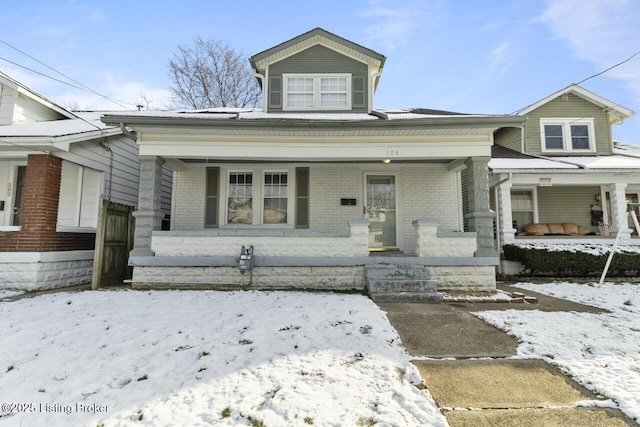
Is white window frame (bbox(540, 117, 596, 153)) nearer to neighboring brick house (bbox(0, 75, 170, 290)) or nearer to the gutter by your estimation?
the gutter

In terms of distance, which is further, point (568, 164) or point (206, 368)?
point (568, 164)

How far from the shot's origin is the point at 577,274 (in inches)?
359

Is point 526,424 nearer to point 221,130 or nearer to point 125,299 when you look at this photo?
point 125,299

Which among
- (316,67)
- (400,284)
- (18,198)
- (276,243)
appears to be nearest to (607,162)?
(400,284)

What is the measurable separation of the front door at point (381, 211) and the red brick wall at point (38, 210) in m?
7.72

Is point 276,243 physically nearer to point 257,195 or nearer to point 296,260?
point 296,260

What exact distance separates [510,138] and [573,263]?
5815 millimetres

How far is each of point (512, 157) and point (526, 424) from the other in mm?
11296

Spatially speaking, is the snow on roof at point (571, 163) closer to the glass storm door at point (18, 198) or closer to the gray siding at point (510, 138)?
the gray siding at point (510, 138)

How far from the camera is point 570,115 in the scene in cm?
1195

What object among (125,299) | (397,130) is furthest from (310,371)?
(397,130)

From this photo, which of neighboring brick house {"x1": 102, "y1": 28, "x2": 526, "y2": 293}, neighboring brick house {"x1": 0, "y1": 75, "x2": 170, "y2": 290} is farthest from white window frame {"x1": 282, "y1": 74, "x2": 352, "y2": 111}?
neighboring brick house {"x1": 0, "y1": 75, "x2": 170, "y2": 290}

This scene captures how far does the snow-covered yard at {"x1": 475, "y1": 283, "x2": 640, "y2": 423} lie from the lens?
2.74m

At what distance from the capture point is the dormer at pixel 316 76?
9.16 metres
